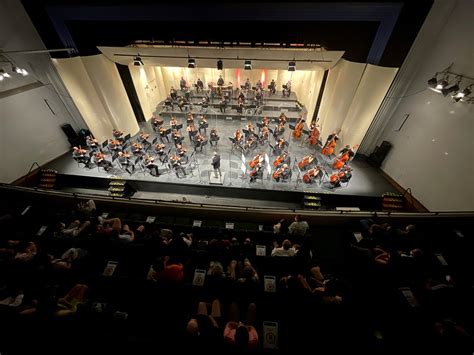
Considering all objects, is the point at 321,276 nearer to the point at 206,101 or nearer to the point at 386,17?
the point at 386,17

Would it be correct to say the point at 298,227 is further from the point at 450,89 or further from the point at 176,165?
the point at 450,89

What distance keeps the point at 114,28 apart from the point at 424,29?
10191 millimetres

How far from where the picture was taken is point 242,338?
2.76 meters

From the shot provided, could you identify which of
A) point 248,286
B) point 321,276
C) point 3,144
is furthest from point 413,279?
point 3,144

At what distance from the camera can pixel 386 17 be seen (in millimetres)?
6379

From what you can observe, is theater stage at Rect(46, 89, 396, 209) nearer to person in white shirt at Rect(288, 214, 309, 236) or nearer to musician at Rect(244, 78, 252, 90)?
person in white shirt at Rect(288, 214, 309, 236)

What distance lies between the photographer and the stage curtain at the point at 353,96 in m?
7.45

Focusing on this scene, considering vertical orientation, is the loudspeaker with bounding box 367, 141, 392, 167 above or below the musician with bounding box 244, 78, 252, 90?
below

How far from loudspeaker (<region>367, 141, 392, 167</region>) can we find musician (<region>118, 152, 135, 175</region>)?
9.70 m

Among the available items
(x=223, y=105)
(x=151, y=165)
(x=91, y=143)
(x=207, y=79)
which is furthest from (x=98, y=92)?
(x=207, y=79)

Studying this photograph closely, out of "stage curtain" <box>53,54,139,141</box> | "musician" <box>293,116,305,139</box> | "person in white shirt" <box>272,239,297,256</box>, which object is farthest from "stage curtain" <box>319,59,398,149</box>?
"stage curtain" <box>53,54,139,141</box>

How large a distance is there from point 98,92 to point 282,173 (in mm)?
8543

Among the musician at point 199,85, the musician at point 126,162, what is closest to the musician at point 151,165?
the musician at point 126,162

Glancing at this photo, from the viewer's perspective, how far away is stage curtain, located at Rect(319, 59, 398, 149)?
7.45 meters
